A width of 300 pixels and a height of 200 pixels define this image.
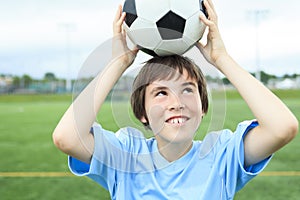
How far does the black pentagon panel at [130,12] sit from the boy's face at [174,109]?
0.26 metres

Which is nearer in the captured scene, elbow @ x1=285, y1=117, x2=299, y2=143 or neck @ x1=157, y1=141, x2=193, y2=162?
elbow @ x1=285, y1=117, x2=299, y2=143

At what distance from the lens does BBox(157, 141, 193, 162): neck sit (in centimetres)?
176

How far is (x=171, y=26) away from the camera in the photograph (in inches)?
71.5

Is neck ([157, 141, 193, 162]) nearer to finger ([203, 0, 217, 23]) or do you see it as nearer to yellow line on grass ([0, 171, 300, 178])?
finger ([203, 0, 217, 23])

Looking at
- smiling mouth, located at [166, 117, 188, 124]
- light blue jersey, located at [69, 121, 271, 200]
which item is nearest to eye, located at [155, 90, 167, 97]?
smiling mouth, located at [166, 117, 188, 124]

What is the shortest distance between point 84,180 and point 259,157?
2760 millimetres

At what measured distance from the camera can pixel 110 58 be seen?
1.78 metres

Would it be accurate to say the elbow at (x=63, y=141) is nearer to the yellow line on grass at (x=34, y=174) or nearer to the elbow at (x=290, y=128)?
the elbow at (x=290, y=128)

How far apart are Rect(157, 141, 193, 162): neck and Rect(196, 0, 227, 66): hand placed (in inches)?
13.1

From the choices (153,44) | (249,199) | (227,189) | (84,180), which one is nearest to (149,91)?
(153,44)

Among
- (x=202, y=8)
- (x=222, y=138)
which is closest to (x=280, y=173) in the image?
(x=222, y=138)

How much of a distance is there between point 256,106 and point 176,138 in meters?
0.30

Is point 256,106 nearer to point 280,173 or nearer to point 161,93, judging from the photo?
point 161,93

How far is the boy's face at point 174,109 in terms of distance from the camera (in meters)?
1.65
